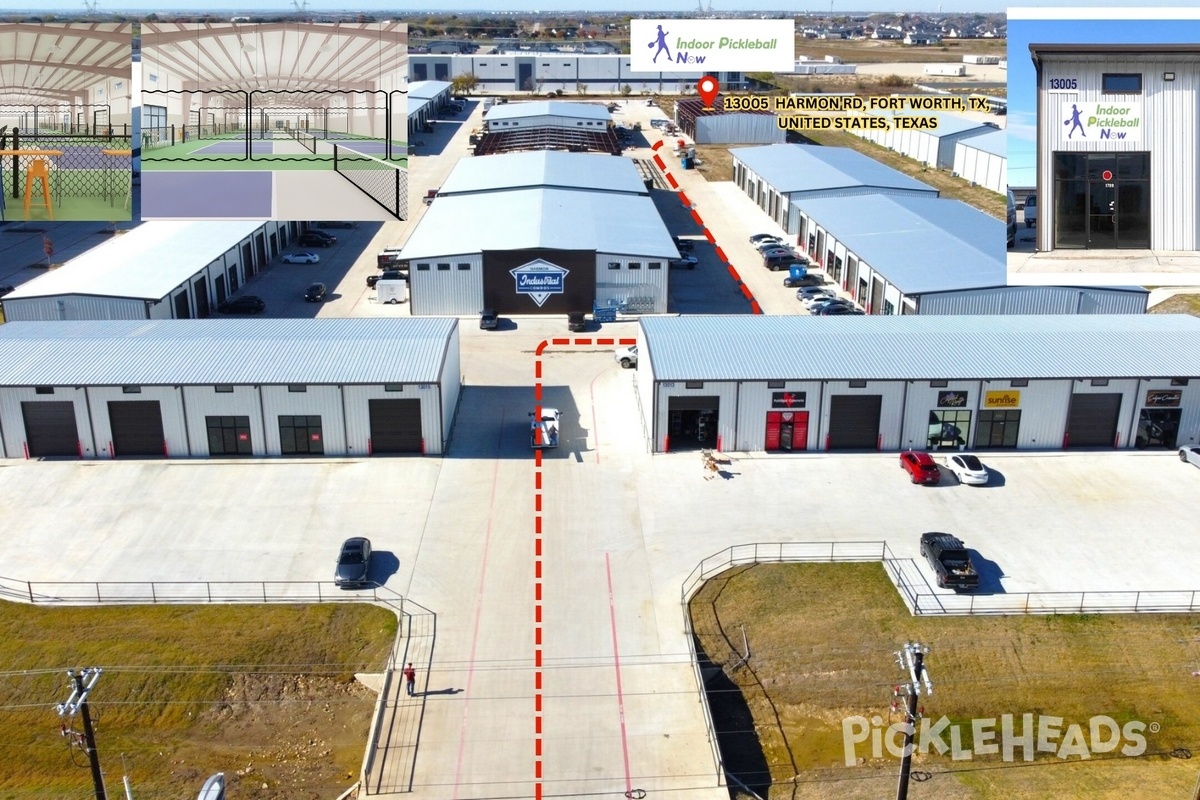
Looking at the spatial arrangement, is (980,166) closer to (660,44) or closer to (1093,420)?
(660,44)

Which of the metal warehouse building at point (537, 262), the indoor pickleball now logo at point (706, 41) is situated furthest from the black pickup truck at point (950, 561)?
the indoor pickleball now logo at point (706, 41)

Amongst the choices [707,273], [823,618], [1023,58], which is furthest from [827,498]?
[707,273]

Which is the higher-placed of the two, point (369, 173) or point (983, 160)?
point (983, 160)

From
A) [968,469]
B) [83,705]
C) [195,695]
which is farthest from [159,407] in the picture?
[968,469]

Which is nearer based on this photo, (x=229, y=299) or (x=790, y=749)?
(x=790, y=749)

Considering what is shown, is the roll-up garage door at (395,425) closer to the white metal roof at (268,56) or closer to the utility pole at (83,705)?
the utility pole at (83,705)

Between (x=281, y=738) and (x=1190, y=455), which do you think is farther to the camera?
(x=1190, y=455)

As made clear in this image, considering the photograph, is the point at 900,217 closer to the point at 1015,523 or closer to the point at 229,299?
the point at 1015,523

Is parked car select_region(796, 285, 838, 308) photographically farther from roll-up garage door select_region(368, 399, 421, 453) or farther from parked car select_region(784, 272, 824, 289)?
roll-up garage door select_region(368, 399, 421, 453)
